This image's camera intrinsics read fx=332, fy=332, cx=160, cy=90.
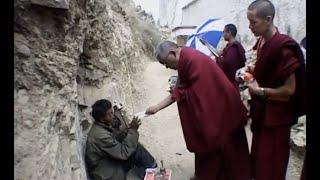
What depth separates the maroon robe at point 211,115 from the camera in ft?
9.39

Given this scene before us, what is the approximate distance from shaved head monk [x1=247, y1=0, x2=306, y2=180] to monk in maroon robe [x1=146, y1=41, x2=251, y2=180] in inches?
9.3

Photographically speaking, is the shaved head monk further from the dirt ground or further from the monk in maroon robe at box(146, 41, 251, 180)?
the dirt ground

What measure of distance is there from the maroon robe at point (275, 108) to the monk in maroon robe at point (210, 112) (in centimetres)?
22

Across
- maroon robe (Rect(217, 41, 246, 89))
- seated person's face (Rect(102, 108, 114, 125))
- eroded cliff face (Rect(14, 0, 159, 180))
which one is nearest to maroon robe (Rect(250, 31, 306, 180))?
seated person's face (Rect(102, 108, 114, 125))

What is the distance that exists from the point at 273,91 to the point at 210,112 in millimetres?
554

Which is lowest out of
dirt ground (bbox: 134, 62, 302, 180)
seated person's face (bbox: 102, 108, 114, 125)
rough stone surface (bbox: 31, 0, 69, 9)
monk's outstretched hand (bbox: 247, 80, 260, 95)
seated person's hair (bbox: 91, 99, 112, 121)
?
dirt ground (bbox: 134, 62, 302, 180)

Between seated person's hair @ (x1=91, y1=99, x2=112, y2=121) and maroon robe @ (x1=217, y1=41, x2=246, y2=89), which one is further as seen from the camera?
maroon robe @ (x1=217, y1=41, x2=246, y2=89)

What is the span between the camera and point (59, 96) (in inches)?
105

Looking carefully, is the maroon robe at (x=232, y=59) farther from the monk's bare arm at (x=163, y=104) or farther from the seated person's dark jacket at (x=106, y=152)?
the seated person's dark jacket at (x=106, y=152)

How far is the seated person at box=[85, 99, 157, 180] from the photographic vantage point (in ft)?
10.7

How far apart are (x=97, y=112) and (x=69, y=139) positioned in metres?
0.71

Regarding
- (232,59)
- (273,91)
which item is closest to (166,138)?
(232,59)

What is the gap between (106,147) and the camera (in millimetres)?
3281
